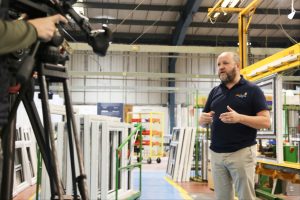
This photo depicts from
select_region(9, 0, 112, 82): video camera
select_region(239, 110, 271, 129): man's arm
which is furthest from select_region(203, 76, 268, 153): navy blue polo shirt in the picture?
select_region(9, 0, 112, 82): video camera

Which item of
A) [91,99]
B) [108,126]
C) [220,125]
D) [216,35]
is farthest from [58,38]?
[91,99]

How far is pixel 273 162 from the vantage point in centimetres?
516

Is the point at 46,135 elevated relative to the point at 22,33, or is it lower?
lower

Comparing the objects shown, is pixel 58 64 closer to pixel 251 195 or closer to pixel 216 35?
pixel 251 195

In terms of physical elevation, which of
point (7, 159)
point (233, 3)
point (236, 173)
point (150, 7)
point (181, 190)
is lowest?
point (181, 190)

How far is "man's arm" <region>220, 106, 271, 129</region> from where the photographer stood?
2574mm

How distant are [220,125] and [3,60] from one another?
199 cm

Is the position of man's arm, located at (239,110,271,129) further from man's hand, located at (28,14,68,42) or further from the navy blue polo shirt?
man's hand, located at (28,14,68,42)

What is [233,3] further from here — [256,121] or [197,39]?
[197,39]

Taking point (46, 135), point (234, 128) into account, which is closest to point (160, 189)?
point (234, 128)

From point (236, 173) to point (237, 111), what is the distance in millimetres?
478

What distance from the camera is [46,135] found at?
123 cm

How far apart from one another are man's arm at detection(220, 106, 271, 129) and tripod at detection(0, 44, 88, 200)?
1507mm

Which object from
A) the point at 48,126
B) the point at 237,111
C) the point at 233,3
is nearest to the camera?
the point at 48,126
